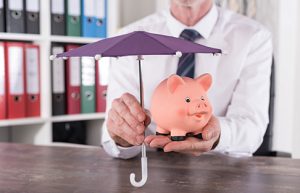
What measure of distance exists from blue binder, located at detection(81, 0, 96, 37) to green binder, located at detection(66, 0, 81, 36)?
20 millimetres

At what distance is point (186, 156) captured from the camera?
1138 millimetres

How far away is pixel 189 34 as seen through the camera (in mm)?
1415

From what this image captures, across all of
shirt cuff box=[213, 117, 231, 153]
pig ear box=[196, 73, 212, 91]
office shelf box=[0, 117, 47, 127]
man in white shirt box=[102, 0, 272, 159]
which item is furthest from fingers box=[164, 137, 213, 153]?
office shelf box=[0, 117, 47, 127]

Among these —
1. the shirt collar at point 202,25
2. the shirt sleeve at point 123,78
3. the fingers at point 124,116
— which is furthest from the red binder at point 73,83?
the fingers at point 124,116

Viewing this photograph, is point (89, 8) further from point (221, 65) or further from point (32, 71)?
point (221, 65)

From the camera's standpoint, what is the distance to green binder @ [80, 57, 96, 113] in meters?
2.21

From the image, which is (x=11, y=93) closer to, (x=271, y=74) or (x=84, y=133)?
(x=84, y=133)

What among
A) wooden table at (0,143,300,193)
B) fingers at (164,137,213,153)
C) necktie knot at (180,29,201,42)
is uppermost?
necktie knot at (180,29,201,42)

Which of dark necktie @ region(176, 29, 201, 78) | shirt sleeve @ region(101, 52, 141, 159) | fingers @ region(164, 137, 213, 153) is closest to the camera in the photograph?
fingers @ region(164, 137, 213, 153)

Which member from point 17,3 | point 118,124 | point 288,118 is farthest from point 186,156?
point 17,3

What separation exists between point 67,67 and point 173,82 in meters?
1.40

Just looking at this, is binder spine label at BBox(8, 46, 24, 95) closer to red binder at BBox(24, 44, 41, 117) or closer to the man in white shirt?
red binder at BBox(24, 44, 41, 117)

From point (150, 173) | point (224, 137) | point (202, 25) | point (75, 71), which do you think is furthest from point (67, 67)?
point (150, 173)

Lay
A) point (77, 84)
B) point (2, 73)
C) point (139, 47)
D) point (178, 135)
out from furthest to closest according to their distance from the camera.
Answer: point (77, 84) < point (2, 73) < point (178, 135) < point (139, 47)
